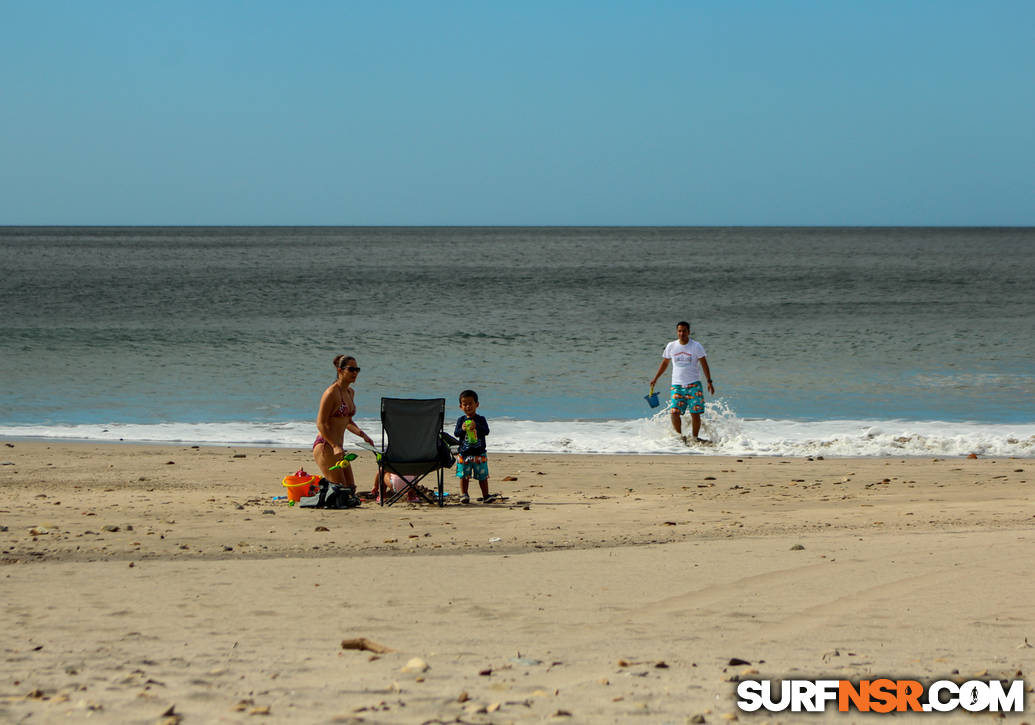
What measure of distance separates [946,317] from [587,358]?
16765mm

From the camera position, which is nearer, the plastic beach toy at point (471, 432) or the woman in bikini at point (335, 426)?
the woman in bikini at point (335, 426)

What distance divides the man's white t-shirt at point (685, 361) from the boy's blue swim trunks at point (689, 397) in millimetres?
61

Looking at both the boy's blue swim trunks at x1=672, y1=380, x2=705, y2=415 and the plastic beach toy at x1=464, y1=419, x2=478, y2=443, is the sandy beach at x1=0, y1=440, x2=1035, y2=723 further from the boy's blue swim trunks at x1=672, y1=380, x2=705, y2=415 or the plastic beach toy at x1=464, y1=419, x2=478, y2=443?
the boy's blue swim trunks at x1=672, y1=380, x2=705, y2=415

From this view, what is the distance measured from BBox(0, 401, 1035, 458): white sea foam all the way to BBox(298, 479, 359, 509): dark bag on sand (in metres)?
4.19

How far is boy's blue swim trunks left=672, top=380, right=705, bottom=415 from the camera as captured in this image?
42.6ft

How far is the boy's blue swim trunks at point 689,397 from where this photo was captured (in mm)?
12984

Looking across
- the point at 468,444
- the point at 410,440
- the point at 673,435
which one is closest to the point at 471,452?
the point at 468,444

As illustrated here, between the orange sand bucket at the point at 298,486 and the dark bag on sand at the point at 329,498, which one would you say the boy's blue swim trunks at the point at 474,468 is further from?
the orange sand bucket at the point at 298,486

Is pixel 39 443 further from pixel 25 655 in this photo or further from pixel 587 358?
pixel 587 358

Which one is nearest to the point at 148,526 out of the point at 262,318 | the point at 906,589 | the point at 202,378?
the point at 906,589

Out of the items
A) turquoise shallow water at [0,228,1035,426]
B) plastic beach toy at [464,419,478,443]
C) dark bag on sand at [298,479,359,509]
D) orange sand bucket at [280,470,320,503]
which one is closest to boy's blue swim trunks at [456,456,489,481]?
plastic beach toy at [464,419,478,443]

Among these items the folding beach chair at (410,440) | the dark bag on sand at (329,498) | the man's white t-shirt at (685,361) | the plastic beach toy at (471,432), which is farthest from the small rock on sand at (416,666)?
the man's white t-shirt at (685,361)

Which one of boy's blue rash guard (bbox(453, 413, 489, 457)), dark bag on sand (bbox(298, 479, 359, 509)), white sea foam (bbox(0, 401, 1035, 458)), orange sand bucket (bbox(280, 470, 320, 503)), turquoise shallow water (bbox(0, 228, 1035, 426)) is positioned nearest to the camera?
dark bag on sand (bbox(298, 479, 359, 509))

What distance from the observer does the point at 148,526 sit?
762cm
